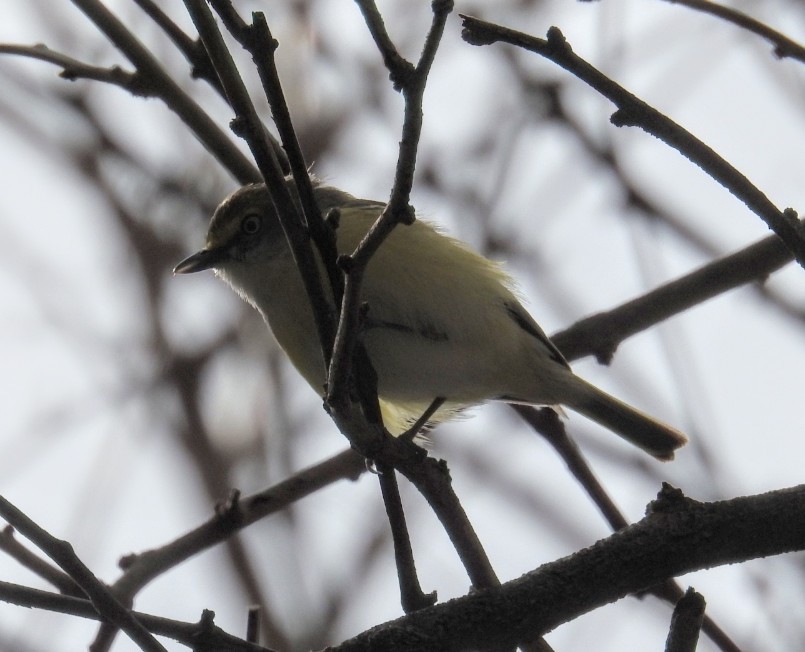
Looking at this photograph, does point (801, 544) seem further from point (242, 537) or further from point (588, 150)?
point (242, 537)

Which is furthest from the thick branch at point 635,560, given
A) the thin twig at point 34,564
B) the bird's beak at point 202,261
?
the bird's beak at point 202,261

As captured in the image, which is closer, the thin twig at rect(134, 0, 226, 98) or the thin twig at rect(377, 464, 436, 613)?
the thin twig at rect(377, 464, 436, 613)

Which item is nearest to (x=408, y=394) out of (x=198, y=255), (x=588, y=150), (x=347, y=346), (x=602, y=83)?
(x=198, y=255)

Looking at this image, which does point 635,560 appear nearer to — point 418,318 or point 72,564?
point 72,564

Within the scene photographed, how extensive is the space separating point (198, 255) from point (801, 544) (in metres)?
3.79

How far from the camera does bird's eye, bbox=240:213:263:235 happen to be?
18.5ft

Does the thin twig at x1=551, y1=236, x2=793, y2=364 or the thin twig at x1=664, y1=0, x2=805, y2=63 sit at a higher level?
the thin twig at x1=551, y1=236, x2=793, y2=364

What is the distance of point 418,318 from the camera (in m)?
4.93

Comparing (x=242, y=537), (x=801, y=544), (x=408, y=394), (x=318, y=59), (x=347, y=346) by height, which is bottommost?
(x=801, y=544)

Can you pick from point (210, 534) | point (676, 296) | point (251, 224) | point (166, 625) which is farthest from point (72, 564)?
point (251, 224)

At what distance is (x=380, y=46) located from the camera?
2.47 meters

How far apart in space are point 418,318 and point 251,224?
125 centimetres

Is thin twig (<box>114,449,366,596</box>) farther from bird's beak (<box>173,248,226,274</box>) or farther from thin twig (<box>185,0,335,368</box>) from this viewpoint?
bird's beak (<box>173,248,226,274</box>)

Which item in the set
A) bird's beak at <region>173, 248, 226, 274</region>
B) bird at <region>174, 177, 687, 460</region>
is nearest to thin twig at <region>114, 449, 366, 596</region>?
bird at <region>174, 177, 687, 460</region>
